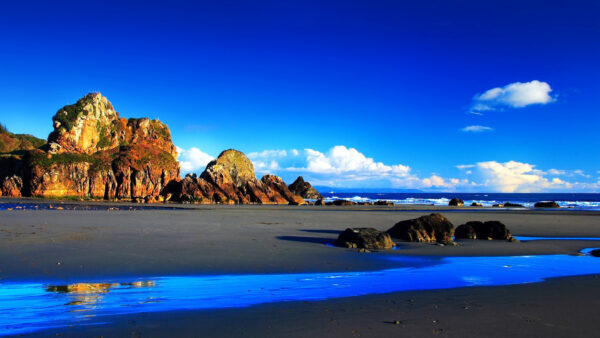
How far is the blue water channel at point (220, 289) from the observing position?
223 inches

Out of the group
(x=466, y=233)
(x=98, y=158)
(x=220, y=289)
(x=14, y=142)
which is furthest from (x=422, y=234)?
(x=14, y=142)

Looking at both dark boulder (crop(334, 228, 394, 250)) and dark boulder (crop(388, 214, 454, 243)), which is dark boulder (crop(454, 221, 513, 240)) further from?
dark boulder (crop(334, 228, 394, 250))

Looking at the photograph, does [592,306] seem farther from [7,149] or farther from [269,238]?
[7,149]

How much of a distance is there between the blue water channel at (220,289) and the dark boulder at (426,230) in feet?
16.5

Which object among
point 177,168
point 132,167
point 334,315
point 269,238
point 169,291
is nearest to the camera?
point 334,315

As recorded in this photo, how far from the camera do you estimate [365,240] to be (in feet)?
46.5

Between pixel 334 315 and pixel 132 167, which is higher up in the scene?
pixel 132 167

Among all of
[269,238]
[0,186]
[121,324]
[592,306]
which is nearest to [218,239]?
[269,238]

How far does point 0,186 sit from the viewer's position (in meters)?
66.1

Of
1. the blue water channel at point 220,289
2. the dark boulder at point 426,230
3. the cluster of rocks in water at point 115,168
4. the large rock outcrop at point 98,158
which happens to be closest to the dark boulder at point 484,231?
the dark boulder at point 426,230

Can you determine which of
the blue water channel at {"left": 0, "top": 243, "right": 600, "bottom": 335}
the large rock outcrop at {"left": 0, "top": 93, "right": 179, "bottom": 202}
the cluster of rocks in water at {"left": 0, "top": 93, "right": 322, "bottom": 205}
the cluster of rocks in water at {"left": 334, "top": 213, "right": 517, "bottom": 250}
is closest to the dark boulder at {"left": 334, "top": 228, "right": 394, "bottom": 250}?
the cluster of rocks in water at {"left": 334, "top": 213, "right": 517, "bottom": 250}

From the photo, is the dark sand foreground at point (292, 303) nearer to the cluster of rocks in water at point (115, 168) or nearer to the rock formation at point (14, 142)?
the cluster of rocks in water at point (115, 168)

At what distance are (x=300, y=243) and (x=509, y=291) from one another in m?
8.47

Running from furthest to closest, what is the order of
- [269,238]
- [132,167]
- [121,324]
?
[132,167] < [269,238] < [121,324]
